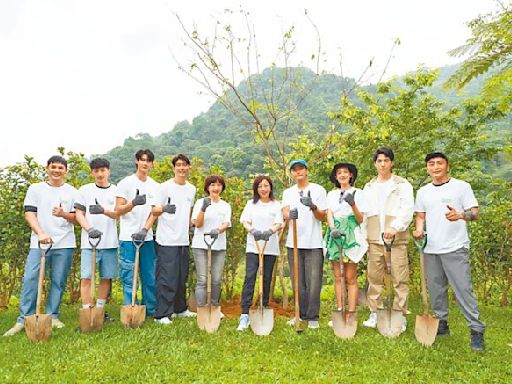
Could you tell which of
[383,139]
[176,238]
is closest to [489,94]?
[383,139]

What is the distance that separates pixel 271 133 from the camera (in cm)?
690

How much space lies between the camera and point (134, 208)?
5.23 meters

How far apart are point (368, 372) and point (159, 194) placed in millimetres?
3098

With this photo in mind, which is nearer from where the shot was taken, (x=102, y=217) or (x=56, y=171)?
(x=56, y=171)

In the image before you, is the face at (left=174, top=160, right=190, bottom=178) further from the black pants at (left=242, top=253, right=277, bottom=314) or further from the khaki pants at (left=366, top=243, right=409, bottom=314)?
the khaki pants at (left=366, top=243, right=409, bottom=314)

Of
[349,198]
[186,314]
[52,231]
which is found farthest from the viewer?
[186,314]

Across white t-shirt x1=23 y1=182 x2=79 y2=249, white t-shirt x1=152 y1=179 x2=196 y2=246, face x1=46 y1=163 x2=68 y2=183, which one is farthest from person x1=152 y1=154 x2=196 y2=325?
face x1=46 y1=163 x2=68 y2=183

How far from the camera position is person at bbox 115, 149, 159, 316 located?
5141 millimetres

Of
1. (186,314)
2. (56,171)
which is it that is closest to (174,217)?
(186,314)

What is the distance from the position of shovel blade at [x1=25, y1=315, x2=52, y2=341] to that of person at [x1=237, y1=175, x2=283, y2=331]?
2.11 meters

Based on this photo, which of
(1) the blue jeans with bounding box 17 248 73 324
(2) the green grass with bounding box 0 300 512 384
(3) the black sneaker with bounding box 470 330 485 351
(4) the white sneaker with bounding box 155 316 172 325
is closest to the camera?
(2) the green grass with bounding box 0 300 512 384

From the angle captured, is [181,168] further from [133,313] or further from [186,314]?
[186,314]

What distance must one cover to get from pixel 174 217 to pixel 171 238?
0.86ft

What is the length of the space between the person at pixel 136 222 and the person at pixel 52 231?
0.58 meters
